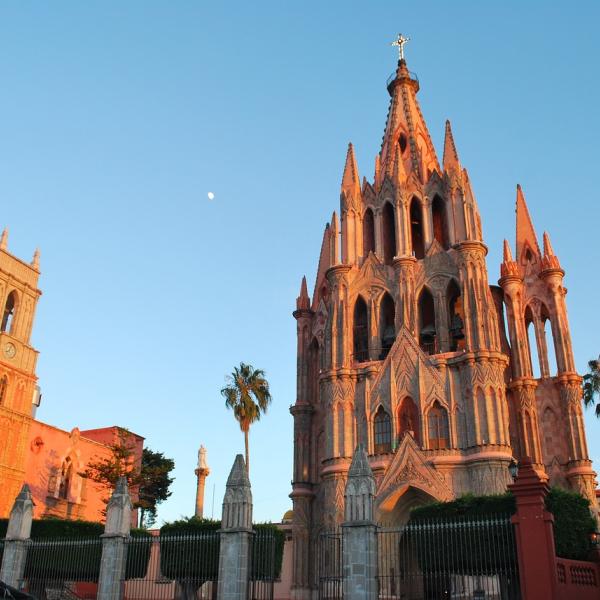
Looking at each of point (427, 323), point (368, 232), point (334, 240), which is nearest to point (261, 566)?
point (427, 323)

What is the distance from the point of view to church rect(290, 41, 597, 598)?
109ft

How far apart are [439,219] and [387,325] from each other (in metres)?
7.37

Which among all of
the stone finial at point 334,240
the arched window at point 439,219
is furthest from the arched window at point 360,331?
the arched window at point 439,219

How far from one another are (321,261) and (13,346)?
1910 cm

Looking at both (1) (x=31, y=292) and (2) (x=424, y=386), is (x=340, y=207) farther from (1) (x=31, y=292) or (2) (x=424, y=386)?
(1) (x=31, y=292)

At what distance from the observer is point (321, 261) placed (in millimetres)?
46906

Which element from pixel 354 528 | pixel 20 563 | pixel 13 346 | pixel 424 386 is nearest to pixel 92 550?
pixel 20 563

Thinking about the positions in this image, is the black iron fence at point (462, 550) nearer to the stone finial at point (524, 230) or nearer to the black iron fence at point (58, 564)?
the black iron fence at point (58, 564)

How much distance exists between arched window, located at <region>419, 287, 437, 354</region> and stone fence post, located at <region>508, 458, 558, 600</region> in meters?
20.5

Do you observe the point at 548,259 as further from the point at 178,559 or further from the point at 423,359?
the point at 178,559

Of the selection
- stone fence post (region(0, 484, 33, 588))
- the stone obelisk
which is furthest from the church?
stone fence post (region(0, 484, 33, 588))

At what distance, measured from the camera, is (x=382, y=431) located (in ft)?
116

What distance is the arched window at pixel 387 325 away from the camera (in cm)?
3859

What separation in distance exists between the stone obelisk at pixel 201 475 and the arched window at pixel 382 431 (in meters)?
13.6
